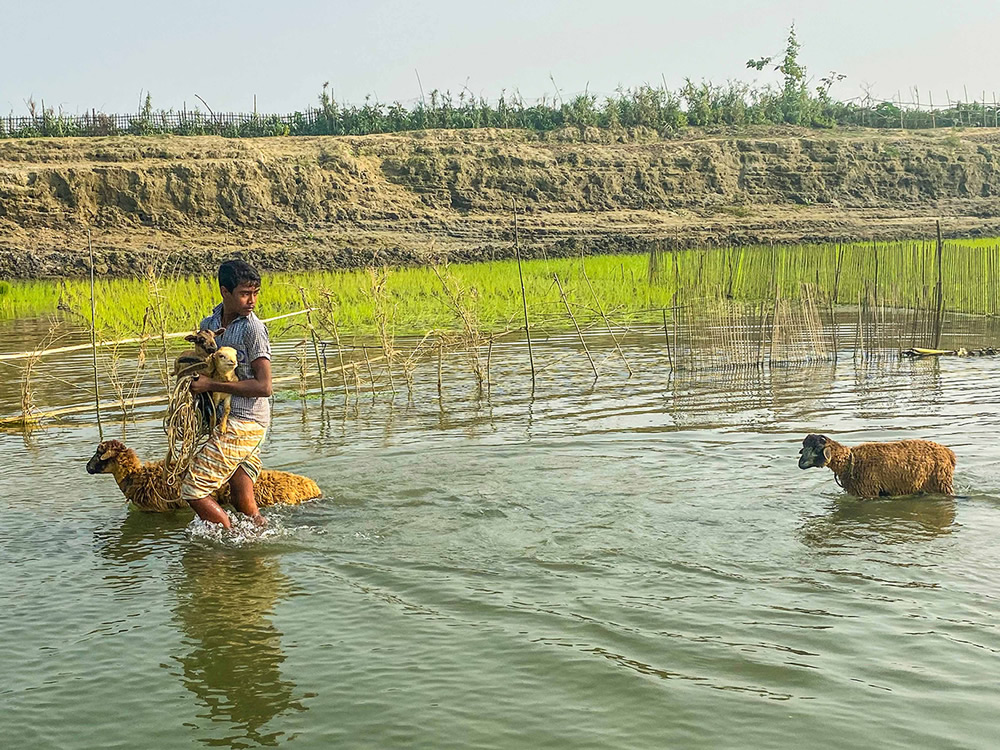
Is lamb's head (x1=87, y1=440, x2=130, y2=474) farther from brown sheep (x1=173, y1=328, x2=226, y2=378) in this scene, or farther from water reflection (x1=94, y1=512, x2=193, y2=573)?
brown sheep (x1=173, y1=328, x2=226, y2=378)

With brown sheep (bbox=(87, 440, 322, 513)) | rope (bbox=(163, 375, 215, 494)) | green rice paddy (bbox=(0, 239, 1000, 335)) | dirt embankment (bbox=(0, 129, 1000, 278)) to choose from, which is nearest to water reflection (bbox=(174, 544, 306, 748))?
rope (bbox=(163, 375, 215, 494))

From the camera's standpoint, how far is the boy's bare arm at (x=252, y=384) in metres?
5.80

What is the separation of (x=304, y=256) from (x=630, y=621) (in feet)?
88.2

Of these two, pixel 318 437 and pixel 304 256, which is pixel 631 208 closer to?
pixel 304 256

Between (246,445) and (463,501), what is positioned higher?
(246,445)

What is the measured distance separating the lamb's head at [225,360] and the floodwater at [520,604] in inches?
41.7

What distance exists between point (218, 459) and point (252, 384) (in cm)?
46

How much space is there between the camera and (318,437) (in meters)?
9.55

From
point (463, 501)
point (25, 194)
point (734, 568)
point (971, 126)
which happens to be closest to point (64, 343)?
point (463, 501)

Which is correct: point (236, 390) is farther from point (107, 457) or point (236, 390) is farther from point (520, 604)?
point (520, 604)

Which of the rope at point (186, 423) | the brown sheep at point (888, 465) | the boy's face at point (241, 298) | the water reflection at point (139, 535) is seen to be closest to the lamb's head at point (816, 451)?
the brown sheep at point (888, 465)

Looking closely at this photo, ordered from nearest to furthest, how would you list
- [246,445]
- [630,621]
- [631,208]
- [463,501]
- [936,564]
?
[630,621] → [936,564] → [246,445] → [463,501] → [631,208]

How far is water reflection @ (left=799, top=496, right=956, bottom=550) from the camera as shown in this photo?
6.07m

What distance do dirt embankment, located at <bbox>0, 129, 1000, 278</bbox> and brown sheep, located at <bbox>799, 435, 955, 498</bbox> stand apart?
22681 mm
